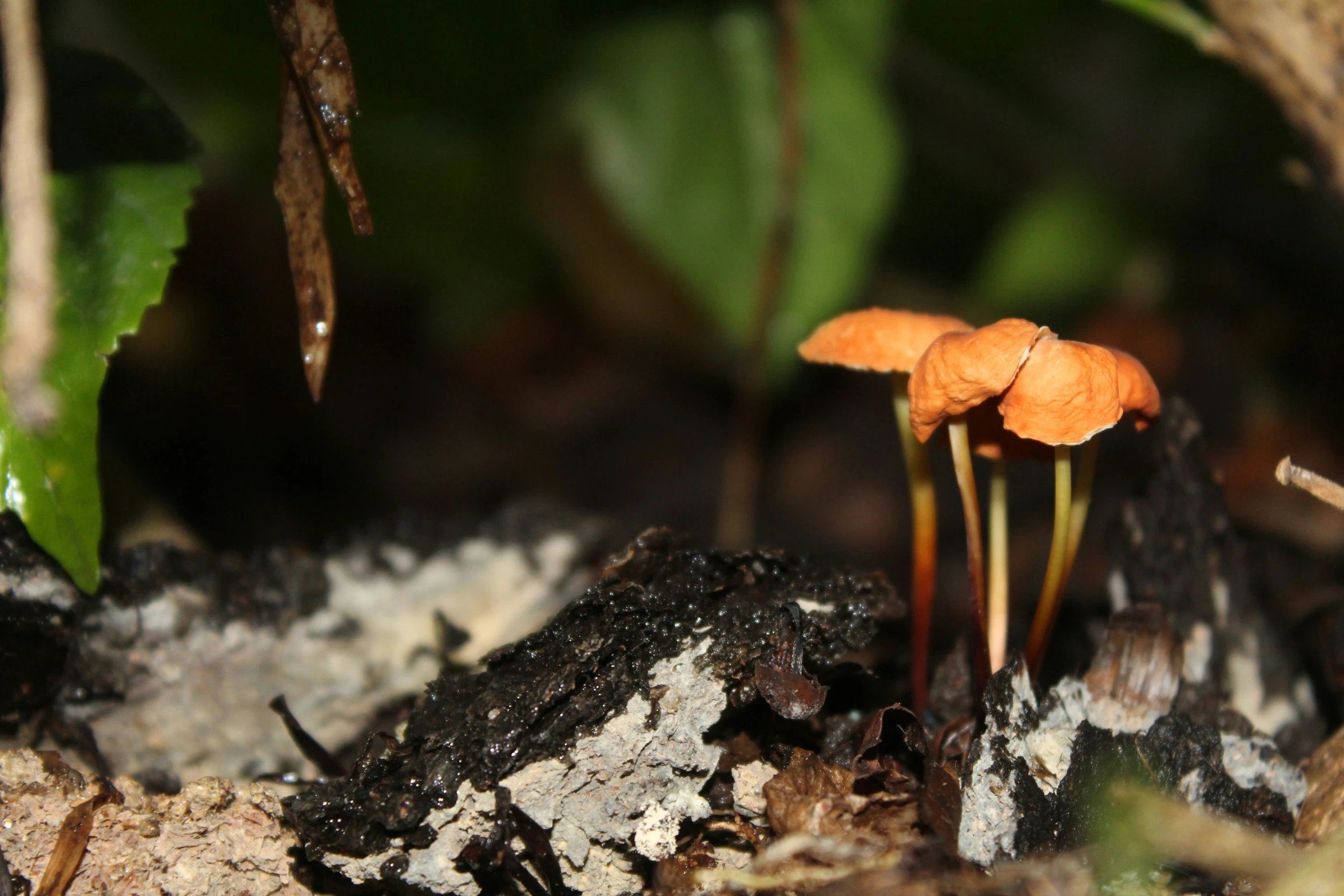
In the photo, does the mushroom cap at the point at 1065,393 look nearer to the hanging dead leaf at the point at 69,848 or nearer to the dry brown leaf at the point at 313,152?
the dry brown leaf at the point at 313,152

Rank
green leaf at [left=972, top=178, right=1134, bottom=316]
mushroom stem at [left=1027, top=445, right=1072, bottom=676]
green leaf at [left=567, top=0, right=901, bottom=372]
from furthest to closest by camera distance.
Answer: green leaf at [left=972, top=178, right=1134, bottom=316] < green leaf at [left=567, top=0, right=901, bottom=372] < mushroom stem at [left=1027, top=445, right=1072, bottom=676]

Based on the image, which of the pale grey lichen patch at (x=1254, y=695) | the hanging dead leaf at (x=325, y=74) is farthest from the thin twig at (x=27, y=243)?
the pale grey lichen patch at (x=1254, y=695)

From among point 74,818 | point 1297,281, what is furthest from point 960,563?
point 74,818

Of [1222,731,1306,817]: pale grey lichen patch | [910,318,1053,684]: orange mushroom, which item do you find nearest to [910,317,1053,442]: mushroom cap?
[910,318,1053,684]: orange mushroom

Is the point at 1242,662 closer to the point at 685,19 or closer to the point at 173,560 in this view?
the point at 173,560

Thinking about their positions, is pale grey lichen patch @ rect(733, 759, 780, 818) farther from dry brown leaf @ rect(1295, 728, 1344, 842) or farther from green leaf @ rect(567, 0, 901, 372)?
green leaf @ rect(567, 0, 901, 372)
